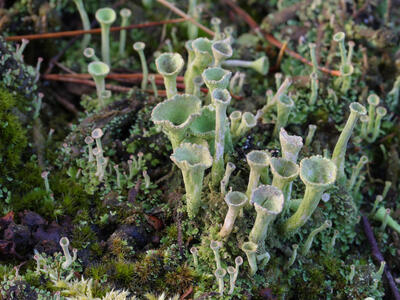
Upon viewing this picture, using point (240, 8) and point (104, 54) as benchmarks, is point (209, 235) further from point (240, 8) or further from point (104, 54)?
point (240, 8)

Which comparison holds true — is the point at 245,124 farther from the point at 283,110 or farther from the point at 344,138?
the point at 344,138

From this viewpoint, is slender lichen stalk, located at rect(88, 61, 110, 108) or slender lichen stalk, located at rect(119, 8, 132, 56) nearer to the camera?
slender lichen stalk, located at rect(88, 61, 110, 108)

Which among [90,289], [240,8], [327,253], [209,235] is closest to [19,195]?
[90,289]

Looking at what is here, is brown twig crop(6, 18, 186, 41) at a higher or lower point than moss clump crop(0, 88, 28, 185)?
higher

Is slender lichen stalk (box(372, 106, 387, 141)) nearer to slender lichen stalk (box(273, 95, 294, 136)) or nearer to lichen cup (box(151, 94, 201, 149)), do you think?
slender lichen stalk (box(273, 95, 294, 136))

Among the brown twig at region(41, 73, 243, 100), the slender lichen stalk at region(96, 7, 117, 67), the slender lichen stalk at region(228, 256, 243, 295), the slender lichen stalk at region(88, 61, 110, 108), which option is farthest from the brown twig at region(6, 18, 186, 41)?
the slender lichen stalk at region(228, 256, 243, 295)

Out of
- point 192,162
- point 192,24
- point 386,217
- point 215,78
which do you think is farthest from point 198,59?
point 386,217

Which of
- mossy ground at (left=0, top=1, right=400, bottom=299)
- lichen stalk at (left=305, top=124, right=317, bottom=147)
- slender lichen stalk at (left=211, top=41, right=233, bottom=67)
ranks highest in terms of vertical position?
slender lichen stalk at (left=211, top=41, right=233, bottom=67)
